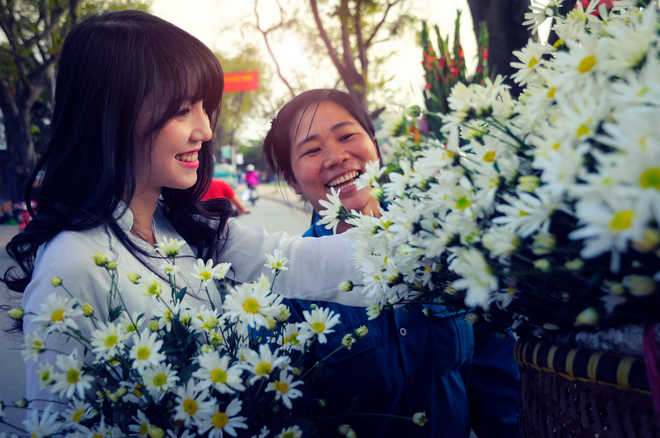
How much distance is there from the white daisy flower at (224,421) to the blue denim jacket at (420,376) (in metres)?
0.79

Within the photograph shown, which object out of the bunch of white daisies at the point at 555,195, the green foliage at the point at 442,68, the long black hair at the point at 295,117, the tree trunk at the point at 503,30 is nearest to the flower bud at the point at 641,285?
the bunch of white daisies at the point at 555,195

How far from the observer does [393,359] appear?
5.38 ft

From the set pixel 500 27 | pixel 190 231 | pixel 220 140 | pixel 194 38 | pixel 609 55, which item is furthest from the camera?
pixel 220 140

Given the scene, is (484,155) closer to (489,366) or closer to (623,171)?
(623,171)

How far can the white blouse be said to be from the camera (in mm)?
984

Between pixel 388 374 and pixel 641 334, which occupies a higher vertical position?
pixel 641 334

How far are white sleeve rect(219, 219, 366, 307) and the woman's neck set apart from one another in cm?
24

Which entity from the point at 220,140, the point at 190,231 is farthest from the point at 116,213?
the point at 220,140

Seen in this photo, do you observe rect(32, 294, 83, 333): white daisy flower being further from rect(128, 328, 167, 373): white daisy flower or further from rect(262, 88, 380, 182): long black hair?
rect(262, 88, 380, 182): long black hair

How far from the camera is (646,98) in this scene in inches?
16.5

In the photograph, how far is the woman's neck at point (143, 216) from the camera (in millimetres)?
1358

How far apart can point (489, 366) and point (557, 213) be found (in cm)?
140

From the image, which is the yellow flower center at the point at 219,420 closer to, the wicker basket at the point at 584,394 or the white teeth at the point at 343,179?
the wicker basket at the point at 584,394

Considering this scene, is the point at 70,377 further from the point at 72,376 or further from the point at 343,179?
the point at 343,179
